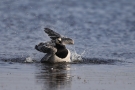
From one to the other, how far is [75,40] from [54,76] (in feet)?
23.5

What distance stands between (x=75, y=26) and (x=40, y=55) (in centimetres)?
629

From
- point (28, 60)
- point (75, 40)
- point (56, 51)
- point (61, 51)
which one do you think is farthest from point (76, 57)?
point (75, 40)

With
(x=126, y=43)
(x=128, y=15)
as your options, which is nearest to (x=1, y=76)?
(x=126, y=43)

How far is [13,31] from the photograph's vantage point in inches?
928

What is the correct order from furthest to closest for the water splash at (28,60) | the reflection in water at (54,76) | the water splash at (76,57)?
the water splash at (76,57) → the water splash at (28,60) → the reflection in water at (54,76)

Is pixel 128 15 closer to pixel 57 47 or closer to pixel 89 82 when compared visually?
pixel 57 47

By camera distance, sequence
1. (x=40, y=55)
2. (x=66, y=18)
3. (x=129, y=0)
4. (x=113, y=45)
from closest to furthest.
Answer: (x=40, y=55), (x=113, y=45), (x=66, y=18), (x=129, y=0)

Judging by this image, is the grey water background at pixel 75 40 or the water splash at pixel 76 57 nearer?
the grey water background at pixel 75 40

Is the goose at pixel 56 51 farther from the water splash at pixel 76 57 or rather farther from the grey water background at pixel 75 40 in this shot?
the grey water background at pixel 75 40

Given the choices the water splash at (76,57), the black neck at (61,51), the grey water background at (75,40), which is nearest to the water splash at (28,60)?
the grey water background at (75,40)

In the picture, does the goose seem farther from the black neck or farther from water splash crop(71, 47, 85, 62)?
water splash crop(71, 47, 85, 62)

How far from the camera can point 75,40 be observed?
2198 cm

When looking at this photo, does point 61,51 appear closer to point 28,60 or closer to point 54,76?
point 28,60

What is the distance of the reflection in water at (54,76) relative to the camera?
1349 centimetres
